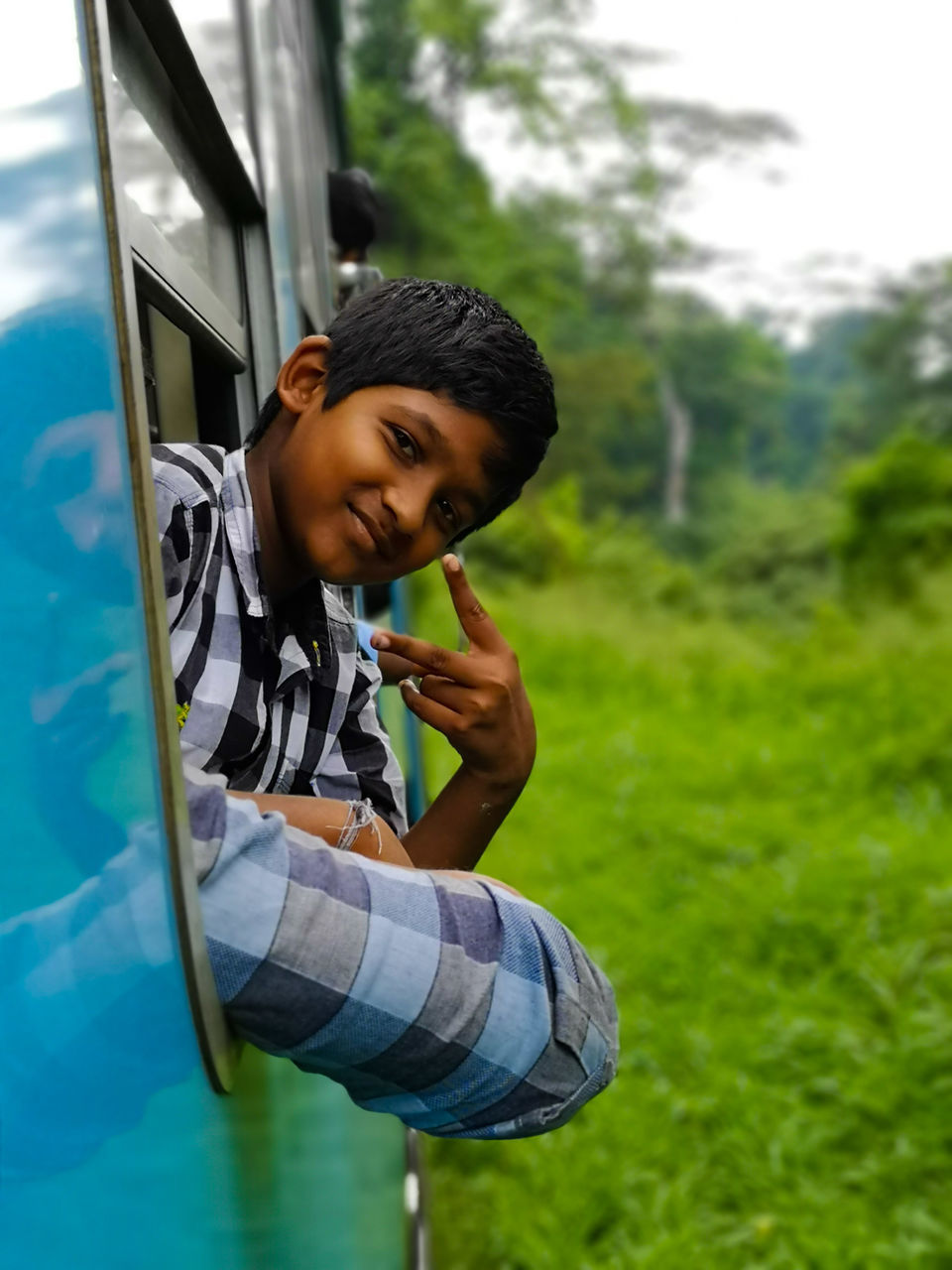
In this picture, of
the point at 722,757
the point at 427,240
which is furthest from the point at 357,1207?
the point at 427,240

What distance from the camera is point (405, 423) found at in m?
1.01

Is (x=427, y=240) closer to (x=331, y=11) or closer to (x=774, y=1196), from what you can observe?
(x=331, y=11)

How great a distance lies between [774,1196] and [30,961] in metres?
3.37

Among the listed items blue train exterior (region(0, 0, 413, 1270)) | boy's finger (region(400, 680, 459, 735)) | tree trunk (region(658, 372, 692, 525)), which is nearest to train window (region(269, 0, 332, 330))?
boy's finger (region(400, 680, 459, 735))

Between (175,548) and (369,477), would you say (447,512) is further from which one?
(175,548)

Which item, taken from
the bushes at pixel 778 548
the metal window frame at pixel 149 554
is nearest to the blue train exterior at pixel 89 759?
the metal window frame at pixel 149 554

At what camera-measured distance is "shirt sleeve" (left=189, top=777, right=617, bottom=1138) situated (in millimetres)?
748

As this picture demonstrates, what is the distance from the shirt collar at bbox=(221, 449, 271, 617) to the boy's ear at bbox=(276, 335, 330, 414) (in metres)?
0.10

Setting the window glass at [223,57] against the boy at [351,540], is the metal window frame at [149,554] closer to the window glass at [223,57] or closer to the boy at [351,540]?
the boy at [351,540]

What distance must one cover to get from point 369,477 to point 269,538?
0.35ft

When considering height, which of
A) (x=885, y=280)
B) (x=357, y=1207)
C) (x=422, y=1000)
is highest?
(x=422, y=1000)

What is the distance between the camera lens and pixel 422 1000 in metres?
0.78

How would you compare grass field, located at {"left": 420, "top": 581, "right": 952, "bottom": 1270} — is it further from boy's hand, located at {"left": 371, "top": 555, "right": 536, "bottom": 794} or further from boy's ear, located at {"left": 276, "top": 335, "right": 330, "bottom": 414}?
boy's ear, located at {"left": 276, "top": 335, "right": 330, "bottom": 414}

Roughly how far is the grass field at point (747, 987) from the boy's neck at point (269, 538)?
268 centimetres
